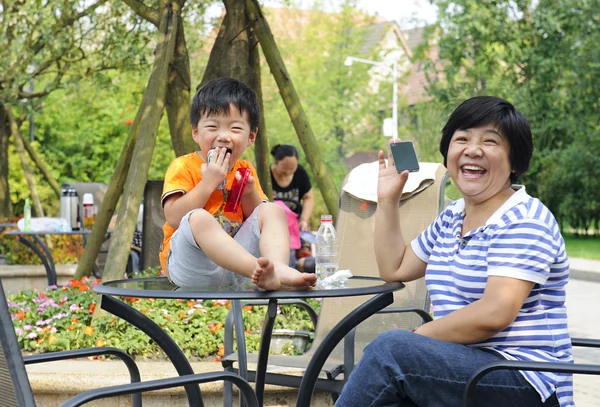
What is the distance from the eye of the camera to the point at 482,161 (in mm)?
2996

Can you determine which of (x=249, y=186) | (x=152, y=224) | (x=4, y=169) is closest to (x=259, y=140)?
(x=152, y=224)

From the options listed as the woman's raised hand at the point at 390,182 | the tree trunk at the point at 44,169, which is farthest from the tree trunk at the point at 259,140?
the tree trunk at the point at 44,169

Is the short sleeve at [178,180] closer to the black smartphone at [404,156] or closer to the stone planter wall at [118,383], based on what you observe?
the black smartphone at [404,156]

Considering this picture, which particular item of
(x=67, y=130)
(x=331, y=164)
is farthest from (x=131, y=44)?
(x=331, y=164)

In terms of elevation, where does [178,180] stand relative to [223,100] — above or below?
below

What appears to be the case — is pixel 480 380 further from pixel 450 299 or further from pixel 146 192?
pixel 146 192

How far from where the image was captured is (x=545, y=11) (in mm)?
27609

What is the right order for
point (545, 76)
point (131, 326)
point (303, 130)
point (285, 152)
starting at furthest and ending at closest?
1. point (545, 76)
2. point (285, 152)
3. point (303, 130)
4. point (131, 326)

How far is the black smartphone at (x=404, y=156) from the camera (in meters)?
3.28

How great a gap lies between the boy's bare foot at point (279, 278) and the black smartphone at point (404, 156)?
0.59 m

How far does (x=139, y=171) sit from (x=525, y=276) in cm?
376

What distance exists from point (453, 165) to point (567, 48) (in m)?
25.1

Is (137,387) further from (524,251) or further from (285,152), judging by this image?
(285,152)

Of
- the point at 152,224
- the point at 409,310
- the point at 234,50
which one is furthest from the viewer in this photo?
the point at 152,224
